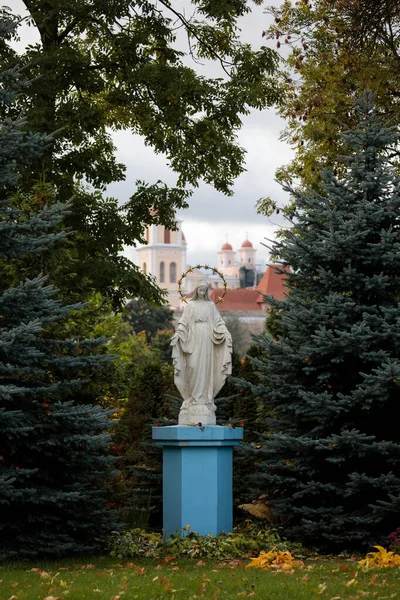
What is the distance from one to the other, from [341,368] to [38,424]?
367 centimetres

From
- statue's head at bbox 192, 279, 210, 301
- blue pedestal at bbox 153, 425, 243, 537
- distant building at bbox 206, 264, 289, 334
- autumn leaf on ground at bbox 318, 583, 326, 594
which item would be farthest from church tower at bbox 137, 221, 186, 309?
autumn leaf on ground at bbox 318, 583, 326, 594

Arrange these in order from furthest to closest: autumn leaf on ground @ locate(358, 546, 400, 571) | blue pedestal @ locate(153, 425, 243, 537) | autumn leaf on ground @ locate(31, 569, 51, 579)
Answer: blue pedestal @ locate(153, 425, 243, 537)
autumn leaf on ground @ locate(358, 546, 400, 571)
autumn leaf on ground @ locate(31, 569, 51, 579)

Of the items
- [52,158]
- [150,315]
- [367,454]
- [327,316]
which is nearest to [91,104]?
[52,158]

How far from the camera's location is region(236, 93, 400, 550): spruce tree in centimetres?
1120

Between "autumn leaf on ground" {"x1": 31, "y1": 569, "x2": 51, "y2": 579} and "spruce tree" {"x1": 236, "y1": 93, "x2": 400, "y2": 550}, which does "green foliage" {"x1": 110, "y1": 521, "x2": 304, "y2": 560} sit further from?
"autumn leaf on ground" {"x1": 31, "y1": 569, "x2": 51, "y2": 579}

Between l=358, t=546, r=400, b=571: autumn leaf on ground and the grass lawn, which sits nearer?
the grass lawn

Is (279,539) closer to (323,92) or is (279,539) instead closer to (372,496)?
(372,496)

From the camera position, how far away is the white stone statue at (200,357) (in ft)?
39.8

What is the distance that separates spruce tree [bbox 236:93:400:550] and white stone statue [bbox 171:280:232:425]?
0.47 m

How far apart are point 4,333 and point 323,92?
11779 millimetres

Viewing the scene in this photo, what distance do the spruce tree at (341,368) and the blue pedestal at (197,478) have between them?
47 cm

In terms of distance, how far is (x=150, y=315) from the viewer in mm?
78562

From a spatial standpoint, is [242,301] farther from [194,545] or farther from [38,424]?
[38,424]

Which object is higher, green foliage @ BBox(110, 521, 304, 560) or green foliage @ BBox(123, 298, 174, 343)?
green foliage @ BBox(123, 298, 174, 343)
